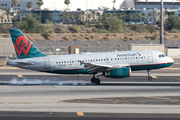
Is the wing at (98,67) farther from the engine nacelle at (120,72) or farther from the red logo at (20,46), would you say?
the red logo at (20,46)

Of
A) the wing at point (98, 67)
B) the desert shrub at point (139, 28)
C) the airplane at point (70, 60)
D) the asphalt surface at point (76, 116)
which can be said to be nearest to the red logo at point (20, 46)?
the airplane at point (70, 60)

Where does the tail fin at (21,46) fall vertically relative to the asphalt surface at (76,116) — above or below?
above

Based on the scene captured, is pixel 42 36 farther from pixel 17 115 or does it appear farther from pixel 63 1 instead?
pixel 17 115

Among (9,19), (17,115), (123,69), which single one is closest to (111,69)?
(123,69)

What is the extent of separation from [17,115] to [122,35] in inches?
4176

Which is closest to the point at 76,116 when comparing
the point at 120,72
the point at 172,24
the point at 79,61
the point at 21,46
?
the point at 120,72

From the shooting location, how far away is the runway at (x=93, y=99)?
73.4 feet

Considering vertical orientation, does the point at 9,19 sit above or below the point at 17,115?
above

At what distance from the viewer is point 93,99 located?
90.6ft

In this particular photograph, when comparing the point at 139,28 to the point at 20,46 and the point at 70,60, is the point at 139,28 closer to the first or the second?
the point at 70,60

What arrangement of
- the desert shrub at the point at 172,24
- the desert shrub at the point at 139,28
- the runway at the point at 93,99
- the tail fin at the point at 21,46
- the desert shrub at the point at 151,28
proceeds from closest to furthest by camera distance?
the runway at the point at 93,99 < the tail fin at the point at 21,46 < the desert shrub at the point at 139,28 < the desert shrub at the point at 151,28 < the desert shrub at the point at 172,24

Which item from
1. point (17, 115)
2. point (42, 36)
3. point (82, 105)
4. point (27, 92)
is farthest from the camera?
point (42, 36)

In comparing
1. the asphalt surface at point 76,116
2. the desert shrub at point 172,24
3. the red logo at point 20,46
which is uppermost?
the desert shrub at point 172,24

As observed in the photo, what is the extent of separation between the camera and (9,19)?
181125mm
